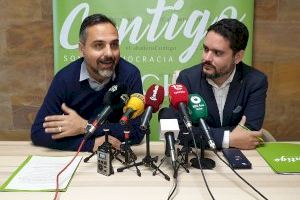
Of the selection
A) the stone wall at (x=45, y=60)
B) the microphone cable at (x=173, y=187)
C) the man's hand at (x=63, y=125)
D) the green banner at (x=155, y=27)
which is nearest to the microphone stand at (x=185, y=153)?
the microphone cable at (x=173, y=187)

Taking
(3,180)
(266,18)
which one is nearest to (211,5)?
(266,18)

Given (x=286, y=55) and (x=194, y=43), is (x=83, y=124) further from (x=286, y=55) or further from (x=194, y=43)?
(x=286, y=55)

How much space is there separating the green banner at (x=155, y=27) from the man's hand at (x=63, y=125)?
1.09 m

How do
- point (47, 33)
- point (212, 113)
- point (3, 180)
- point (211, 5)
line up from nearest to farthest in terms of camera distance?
point (3, 180)
point (212, 113)
point (211, 5)
point (47, 33)

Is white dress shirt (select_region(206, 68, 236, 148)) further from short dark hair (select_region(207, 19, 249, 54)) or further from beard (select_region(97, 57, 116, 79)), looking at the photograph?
beard (select_region(97, 57, 116, 79))

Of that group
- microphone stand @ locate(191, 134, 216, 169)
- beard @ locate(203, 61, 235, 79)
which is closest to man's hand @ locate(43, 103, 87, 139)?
microphone stand @ locate(191, 134, 216, 169)

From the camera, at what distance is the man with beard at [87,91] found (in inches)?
70.2

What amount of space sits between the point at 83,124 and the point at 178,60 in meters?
1.29

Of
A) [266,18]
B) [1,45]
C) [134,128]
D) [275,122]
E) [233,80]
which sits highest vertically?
[266,18]

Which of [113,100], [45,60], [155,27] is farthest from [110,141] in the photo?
[45,60]

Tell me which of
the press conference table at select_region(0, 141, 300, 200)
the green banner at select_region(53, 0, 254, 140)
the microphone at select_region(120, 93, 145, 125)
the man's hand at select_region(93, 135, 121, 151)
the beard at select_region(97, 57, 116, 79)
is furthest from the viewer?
the green banner at select_region(53, 0, 254, 140)

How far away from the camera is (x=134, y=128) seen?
1.85 metres

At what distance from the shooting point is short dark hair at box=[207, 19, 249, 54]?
2156 millimetres

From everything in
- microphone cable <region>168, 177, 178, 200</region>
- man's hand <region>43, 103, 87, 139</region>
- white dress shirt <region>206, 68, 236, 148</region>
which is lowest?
microphone cable <region>168, 177, 178, 200</region>
